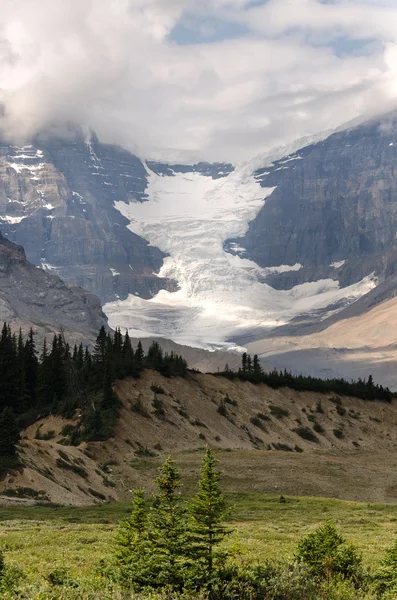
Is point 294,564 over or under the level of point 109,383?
under

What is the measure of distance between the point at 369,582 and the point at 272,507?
128 feet

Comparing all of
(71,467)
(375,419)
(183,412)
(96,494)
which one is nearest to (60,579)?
(96,494)

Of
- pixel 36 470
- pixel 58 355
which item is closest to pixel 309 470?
pixel 36 470

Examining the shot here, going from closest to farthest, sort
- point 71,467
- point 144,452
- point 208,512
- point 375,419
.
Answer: point 208,512
point 71,467
point 144,452
point 375,419

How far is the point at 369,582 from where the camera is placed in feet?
71.6

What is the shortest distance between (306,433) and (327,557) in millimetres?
100634

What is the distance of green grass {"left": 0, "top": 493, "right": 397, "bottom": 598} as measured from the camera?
90.8ft

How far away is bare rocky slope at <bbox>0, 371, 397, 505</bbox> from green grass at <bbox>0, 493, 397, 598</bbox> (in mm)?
8475

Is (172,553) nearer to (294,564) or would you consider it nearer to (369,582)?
(294,564)

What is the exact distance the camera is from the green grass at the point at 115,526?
27.7 metres

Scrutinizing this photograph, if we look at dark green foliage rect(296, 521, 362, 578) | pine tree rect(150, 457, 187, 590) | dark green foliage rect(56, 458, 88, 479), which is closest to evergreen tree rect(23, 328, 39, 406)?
dark green foliage rect(56, 458, 88, 479)

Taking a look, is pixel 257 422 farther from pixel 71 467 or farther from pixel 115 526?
pixel 115 526

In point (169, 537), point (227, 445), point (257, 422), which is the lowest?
point (227, 445)

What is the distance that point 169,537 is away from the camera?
20.7m
